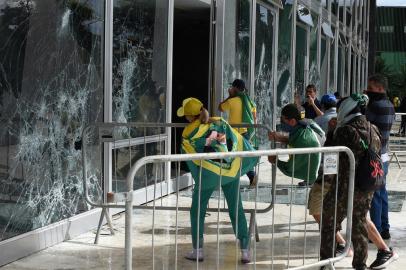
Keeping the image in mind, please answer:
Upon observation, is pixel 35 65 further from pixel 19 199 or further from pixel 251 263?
pixel 251 263

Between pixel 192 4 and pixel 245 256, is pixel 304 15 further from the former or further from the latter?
pixel 245 256

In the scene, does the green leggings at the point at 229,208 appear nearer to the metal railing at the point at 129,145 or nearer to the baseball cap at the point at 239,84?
the metal railing at the point at 129,145

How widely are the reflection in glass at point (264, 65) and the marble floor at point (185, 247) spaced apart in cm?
589

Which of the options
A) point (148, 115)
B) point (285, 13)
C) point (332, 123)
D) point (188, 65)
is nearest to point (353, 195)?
point (332, 123)

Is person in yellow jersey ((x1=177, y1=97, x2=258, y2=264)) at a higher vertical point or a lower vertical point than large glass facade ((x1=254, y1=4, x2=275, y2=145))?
lower

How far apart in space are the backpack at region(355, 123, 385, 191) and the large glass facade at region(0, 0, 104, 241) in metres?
2.95

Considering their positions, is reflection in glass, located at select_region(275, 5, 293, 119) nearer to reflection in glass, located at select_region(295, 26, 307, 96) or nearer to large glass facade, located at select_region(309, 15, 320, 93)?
reflection in glass, located at select_region(295, 26, 307, 96)

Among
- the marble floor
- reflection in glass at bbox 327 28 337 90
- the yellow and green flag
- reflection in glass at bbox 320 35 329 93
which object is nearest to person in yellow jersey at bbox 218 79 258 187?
the marble floor

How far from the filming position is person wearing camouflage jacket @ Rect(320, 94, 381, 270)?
18.1 feet

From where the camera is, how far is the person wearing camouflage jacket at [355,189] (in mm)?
5508

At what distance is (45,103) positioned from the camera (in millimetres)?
6543

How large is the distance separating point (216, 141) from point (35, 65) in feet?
6.32

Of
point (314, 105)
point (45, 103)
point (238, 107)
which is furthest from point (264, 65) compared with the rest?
point (45, 103)

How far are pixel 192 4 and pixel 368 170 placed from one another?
6.35 metres
